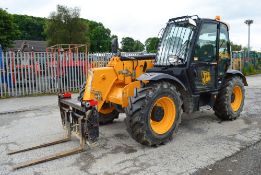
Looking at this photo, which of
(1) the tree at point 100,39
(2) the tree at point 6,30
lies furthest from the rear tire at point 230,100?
(1) the tree at point 100,39

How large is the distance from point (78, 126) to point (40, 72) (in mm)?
8396

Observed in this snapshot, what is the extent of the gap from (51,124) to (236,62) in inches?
706

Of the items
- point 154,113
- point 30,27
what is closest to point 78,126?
point 154,113

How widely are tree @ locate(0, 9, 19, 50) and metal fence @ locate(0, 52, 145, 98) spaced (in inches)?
944

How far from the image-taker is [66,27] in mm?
44344

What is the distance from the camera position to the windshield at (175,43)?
6.28 m

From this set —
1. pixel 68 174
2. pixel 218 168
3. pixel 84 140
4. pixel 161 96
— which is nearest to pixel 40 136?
pixel 84 140

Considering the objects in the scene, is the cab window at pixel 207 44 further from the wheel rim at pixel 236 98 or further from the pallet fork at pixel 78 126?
the pallet fork at pixel 78 126

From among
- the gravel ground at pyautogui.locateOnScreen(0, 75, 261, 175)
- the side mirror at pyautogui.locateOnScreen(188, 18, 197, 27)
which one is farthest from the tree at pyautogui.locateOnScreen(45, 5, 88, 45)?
the side mirror at pyautogui.locateOnScreen(188, 18, 197, 27)

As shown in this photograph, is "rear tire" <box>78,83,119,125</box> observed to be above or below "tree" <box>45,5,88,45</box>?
below

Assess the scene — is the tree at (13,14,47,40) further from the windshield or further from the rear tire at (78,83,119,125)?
the windshield

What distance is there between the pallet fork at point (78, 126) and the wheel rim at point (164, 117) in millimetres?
1110

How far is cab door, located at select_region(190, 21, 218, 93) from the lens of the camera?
6320 mm

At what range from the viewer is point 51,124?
24.3 feet
